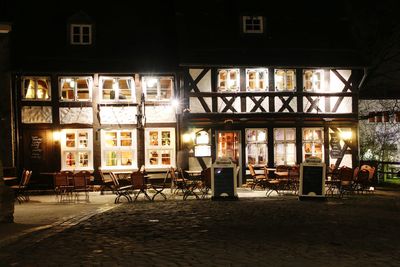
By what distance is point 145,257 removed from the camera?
27.8ft

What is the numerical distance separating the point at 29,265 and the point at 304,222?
6236 mm

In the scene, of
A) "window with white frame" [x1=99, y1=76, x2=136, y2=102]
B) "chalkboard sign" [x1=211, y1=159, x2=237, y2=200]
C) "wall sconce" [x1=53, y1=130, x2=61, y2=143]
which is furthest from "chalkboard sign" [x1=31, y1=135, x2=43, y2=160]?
"chalkboard sign" [x1=211, y1=159, x2=237, y2=200]

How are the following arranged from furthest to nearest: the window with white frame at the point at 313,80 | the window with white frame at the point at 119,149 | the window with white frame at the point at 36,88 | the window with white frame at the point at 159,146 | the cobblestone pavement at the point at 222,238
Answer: the window with white frame at the point at 313,80, the window with white frame at the point at 159,146, the window with white frame at the point at 119,149, the window with white frame at the point at 36,88, the cobblestone pavement at the point at 222,238

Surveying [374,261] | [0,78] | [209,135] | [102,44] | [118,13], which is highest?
[118,13]

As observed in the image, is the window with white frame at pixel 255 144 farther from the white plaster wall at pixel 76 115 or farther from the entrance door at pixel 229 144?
the white plaster wall at pixel 76 115

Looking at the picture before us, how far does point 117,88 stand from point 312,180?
9277mm

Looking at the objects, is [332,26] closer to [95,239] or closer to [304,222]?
[304,222]

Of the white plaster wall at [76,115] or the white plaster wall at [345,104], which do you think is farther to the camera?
the white plaster wall at [345,104]

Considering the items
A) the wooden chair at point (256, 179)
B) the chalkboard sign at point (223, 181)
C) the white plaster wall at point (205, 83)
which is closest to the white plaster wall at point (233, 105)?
the white plaster wall at point (205, 83)

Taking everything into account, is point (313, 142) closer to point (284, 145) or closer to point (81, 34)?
point (284, 145)

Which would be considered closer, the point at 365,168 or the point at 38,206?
the point at 38,206

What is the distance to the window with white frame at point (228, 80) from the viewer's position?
70.8ft

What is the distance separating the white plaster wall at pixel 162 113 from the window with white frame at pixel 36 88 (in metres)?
4.18

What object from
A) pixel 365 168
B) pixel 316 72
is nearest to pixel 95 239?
pixel 365 168
